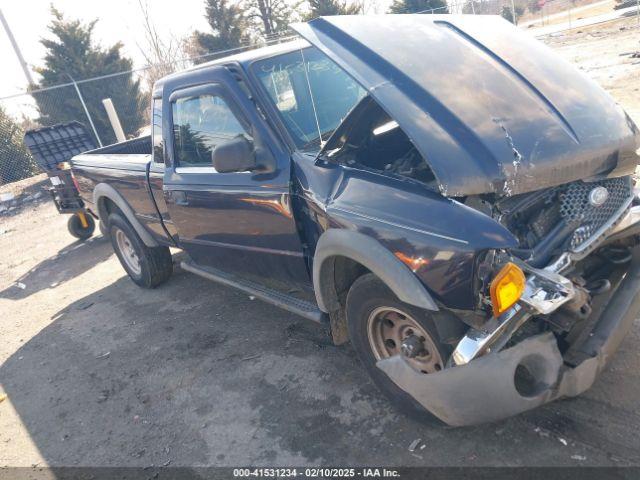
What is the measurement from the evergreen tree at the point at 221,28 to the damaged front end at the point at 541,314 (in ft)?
67.6

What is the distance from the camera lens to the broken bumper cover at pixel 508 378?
2.22 metres

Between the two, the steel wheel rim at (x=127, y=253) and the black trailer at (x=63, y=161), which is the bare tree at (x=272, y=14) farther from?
the steel wheel rim at (x=127, y=253)

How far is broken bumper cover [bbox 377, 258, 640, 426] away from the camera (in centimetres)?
222

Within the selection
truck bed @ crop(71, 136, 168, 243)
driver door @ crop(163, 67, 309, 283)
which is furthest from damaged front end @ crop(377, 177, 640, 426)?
truck bed @ crop(71, 136, 168, 243)

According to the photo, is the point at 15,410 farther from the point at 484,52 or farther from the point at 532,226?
the point at 484,52

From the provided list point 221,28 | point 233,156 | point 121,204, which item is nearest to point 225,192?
point 233,156

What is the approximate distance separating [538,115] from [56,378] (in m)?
4.25

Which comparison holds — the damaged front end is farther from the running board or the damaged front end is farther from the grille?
the running board

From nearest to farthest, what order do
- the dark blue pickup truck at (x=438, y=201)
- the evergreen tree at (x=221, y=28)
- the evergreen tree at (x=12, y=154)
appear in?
the dark blue pickup truck at (x=438, y=201) → the evergreen tree at (x=12, y=154) → the evergreen tree at (x=221, y=28)

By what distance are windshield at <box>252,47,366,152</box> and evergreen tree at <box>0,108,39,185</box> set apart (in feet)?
45.4

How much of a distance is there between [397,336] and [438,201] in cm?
86

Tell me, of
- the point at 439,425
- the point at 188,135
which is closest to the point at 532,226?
the point at 439,425

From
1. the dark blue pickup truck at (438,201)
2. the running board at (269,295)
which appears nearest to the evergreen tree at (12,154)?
the running board at (269,295)

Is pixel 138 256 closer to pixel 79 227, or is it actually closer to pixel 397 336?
pixel 79 227
